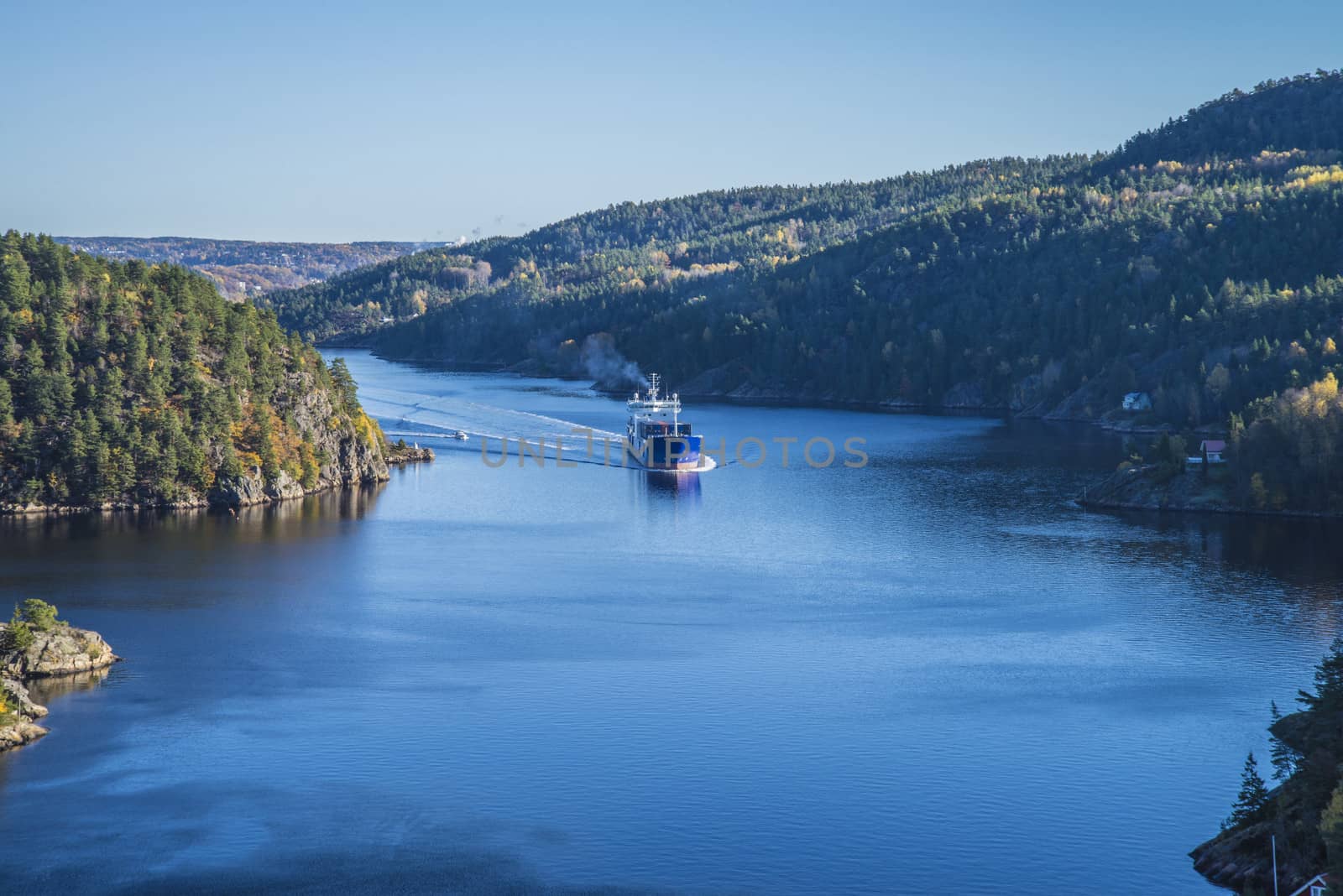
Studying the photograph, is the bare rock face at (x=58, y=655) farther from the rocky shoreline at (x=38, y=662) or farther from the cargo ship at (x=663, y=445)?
the cargo ship at (x=663, y=445)

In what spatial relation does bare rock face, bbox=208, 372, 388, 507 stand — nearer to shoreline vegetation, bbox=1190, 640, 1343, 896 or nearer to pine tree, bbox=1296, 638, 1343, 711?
shoreline vegetation, bbox=1190, 640, 1343, 896

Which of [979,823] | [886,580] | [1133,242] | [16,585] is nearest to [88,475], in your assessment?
[16,585]

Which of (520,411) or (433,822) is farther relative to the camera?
(520,411)

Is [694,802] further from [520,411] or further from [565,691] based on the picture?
[520,411]

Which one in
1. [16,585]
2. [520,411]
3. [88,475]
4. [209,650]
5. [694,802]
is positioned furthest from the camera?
[520,411]

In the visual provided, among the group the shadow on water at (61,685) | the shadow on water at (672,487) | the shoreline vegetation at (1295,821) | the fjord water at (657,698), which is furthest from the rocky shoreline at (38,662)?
the shadow on water at (672,487)

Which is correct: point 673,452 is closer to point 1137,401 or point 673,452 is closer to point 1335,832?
point 1137,401

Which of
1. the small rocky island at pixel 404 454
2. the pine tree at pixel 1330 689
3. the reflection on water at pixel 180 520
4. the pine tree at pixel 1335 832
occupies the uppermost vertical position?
the small rocky island at pixel 404 454

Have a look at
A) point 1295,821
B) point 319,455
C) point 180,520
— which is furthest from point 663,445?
point 1295,821
